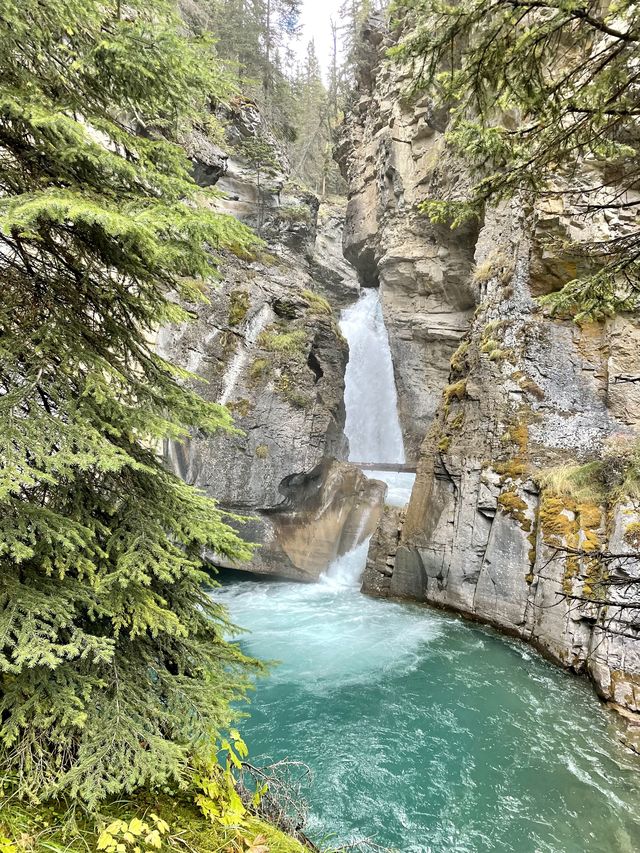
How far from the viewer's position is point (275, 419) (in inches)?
626

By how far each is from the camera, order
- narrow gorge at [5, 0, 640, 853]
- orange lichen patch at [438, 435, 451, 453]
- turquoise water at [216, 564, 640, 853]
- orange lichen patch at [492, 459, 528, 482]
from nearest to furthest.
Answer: narrow gorge at [5, 0, 640, 853] < turquoise water at [216, 564, 640, 853] < orange lichen patch at [492, 459, 528, 482] < orange lichen patch at [438, 435, 451, 453]

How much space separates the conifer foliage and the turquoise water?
826mm

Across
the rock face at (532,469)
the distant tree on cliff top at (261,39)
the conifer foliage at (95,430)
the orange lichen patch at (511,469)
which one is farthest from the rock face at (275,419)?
the distant tree on cliff top at (261,39)

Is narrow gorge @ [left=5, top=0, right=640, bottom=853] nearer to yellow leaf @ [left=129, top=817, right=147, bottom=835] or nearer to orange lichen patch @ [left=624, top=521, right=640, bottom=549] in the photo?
yellow leaf @ [left=129, top=817, right=147, bottom=835]

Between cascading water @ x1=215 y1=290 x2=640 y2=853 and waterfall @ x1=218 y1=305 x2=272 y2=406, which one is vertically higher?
waterfall @ x1=218 y1=305 x2=272 y2=406

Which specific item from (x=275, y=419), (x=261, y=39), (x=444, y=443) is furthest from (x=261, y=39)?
(x=444, y=443)

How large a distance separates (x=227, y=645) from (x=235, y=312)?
48.3 ft

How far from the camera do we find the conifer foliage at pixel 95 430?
254cm

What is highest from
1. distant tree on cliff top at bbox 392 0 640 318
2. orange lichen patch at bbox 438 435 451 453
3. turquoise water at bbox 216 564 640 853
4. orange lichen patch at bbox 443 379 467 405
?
orange lichen patch at bbox 443 379 467 405

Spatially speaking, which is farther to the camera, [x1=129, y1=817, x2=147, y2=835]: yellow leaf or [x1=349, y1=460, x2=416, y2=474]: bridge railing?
[x1=349, y1=460, x2=416, y2=474]: bridge railing

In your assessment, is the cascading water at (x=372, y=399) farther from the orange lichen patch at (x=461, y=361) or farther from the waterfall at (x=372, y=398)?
the orange lichen patch at (x=461, y=361)

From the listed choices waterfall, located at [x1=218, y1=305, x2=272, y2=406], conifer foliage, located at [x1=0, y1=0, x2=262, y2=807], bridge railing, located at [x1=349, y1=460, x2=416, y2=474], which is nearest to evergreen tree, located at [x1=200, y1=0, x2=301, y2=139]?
waterfall, located at [x1=218, y1=305, x2=272, y2=406]

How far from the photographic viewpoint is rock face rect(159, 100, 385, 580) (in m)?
15.2

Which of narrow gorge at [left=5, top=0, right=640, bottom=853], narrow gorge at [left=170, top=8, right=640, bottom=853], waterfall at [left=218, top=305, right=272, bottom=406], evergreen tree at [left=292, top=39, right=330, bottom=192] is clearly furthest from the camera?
evergreen tree at [left=292, top=39, right=330, bottom=192]
